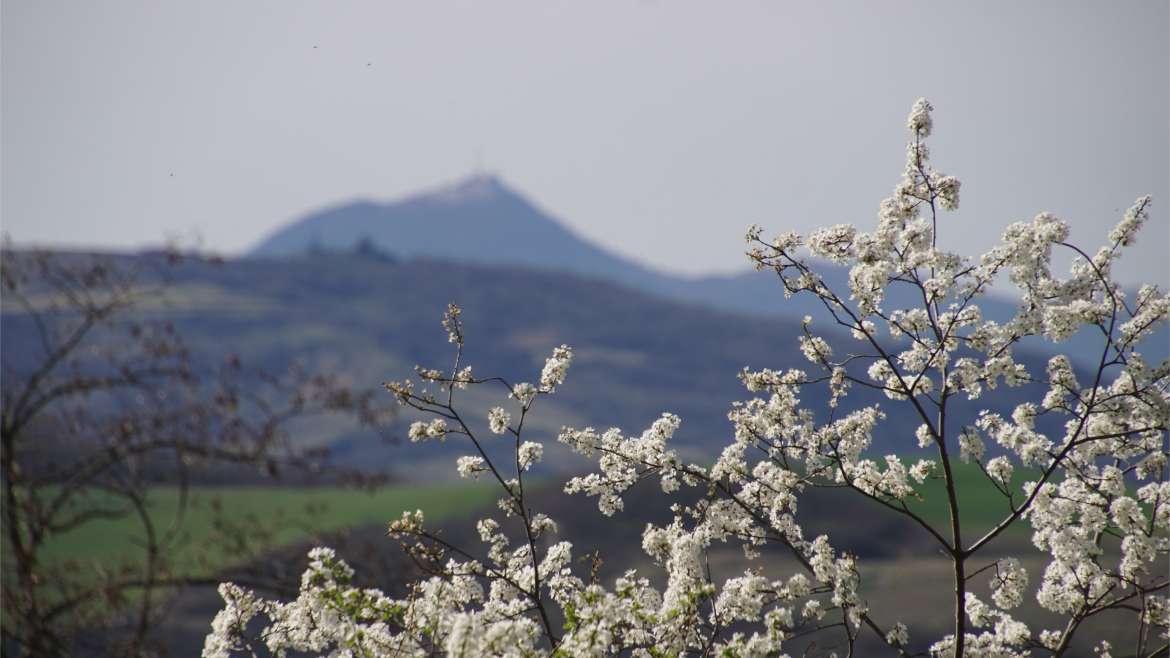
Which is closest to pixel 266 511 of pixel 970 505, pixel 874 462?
pixel 970 505

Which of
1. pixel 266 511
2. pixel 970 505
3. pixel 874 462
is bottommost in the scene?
pixel 874 462

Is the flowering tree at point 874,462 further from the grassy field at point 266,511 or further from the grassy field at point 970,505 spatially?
the grassy field at point 970,505

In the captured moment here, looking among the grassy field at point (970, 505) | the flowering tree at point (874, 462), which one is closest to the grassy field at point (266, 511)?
the grassy field at point (970, 505)

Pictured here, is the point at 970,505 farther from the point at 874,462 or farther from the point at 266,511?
the point at 874,462

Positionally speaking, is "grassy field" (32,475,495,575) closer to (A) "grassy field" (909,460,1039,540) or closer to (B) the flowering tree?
(A) "grassy field" (909,460,1039,540)

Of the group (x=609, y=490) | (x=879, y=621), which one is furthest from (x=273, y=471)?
(x=879, y=621)

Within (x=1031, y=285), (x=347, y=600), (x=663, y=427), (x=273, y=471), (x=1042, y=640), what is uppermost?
(x=273, y=471)

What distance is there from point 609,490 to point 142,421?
8.13 m

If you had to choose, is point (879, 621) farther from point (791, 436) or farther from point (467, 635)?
point (467, 635)

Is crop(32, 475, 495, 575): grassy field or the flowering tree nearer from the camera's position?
the flowering tree

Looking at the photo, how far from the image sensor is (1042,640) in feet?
26.7

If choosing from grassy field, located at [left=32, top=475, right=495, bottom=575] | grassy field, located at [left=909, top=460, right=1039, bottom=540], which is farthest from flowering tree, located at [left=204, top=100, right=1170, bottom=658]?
grassy field, located at [left=909, top=460, right=1039, bottom=540]

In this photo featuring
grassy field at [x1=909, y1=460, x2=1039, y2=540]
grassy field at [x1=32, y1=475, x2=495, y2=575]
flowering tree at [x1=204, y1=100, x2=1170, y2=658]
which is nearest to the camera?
flowering tree at [x1=204, y1=100, x2=1170, y2=658]

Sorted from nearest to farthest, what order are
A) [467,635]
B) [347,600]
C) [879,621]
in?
[467,635]
[347,600]
[879,621]
